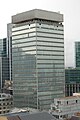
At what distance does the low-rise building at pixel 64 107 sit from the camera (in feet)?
273

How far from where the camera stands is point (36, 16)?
105062 millimetres

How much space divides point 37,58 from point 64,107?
79.2ft

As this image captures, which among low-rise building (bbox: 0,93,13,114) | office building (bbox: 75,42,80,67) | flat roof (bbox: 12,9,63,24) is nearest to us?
flat roof (bbox: 12,9,63,24)

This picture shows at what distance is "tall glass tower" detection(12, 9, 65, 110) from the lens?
104m

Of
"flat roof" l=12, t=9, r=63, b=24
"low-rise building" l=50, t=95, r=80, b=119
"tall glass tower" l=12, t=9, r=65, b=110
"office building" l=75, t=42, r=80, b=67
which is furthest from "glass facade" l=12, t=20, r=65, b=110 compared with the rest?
"office building" l=75, t=42, r=80, b=67

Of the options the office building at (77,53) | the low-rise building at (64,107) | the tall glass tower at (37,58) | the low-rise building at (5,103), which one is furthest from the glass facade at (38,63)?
the office building at (77,53)

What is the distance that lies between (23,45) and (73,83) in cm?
5105

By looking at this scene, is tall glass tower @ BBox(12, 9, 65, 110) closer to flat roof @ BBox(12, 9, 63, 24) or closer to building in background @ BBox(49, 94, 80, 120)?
flat roof @ BBox(12, 9, 63, 24)

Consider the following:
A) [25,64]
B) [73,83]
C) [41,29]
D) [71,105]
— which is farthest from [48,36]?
[73,83]

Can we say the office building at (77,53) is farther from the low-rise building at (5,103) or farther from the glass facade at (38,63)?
the low-rise building at (5,103)

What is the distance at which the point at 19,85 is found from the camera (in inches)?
4306

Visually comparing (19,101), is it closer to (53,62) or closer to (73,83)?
(53,62)

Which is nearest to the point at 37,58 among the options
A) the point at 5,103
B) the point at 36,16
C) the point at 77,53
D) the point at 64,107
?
the point at 36,16

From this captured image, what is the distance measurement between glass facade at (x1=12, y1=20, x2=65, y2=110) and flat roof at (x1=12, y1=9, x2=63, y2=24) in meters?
1.48
